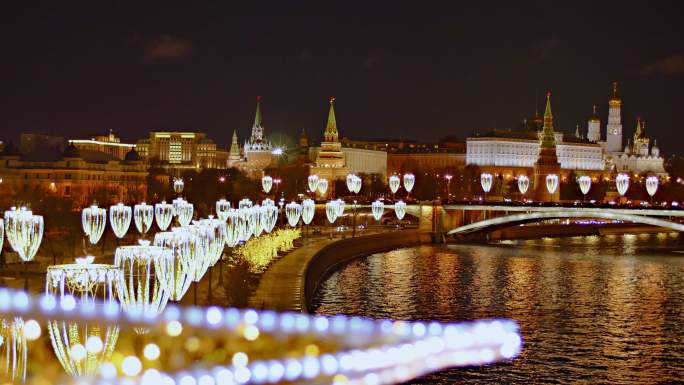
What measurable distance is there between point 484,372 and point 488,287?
33.2 feet

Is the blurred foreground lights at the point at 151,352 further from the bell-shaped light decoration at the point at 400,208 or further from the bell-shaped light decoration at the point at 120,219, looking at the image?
the bell-shaped light decoration at the point at 400,208

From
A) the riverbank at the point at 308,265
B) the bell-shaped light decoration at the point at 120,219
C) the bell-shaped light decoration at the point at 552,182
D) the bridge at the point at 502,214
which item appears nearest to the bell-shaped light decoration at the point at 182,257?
the riverbank at the point at 308,265

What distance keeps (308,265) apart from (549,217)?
17.0m

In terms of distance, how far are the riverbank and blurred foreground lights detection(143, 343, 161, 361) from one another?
6726 millimetres

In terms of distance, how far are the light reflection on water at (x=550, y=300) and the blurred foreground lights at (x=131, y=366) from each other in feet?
18.3

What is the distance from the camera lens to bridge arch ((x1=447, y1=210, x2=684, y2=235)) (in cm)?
3647

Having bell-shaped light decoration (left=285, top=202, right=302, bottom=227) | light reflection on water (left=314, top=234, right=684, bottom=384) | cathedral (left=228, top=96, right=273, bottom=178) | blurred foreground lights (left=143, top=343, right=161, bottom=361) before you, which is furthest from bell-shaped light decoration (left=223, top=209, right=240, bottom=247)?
cathedral (left=228, top=96, right=273, bottom=178)

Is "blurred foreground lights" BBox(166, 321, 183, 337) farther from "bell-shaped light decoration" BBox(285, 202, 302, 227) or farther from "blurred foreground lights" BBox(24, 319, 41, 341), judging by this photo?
"bell-shaped light decoration" BBox(285, 202, 302, 227)

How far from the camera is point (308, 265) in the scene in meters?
25.8

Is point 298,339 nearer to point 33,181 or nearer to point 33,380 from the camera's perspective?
point 33,380

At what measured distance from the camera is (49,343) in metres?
12.9

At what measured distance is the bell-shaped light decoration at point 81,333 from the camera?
11.1m

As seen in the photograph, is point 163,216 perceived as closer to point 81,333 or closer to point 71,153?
point 71,153

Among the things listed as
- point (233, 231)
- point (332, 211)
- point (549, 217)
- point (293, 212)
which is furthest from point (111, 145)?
point (233, 231)
